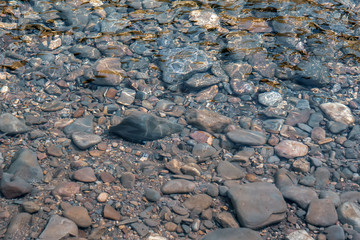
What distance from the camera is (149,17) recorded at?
5930 millimetres

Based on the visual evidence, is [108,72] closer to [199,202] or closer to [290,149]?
[199,202]

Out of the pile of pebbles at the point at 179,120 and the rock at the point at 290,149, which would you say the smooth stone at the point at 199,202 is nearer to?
the pile of pebbles at the point at 179,120

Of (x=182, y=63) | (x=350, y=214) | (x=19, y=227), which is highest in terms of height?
(x=182, y=63)

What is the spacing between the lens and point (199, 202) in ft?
11.2

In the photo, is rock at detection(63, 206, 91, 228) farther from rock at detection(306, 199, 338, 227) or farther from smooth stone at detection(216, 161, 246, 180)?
rock at detection(306, 199, 338, 227)

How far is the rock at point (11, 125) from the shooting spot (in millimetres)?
3957

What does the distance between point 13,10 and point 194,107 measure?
3.75 meters

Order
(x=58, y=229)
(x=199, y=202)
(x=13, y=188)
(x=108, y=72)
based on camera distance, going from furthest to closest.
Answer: (x=108, y=72) → (x=199, y=202) → (x=13, y=188) → (x=58, y=229)

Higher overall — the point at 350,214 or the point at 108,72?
the point at 108,72

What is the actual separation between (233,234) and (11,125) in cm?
281

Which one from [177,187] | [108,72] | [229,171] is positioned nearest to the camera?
[177,187]

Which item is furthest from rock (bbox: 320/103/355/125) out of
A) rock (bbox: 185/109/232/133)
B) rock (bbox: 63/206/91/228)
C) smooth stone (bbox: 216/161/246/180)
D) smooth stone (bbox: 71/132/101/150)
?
rock (bbox: 63/206/91/228)

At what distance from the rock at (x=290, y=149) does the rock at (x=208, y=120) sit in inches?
27.6

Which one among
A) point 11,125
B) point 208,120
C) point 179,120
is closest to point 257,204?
point 208,120
